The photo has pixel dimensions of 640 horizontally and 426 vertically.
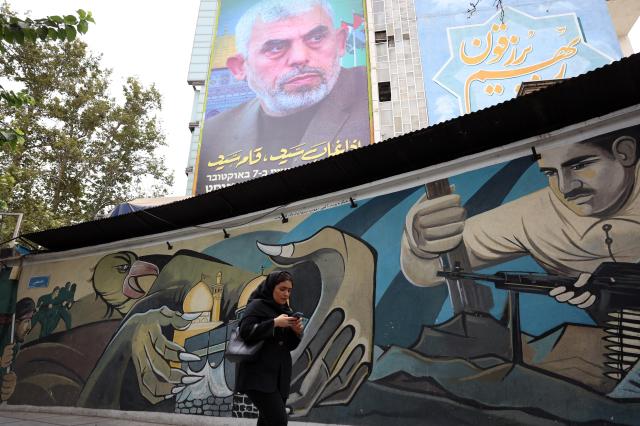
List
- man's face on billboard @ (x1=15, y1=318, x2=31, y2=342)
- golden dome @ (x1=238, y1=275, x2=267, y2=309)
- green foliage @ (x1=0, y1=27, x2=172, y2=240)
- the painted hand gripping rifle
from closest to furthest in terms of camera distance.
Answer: the painted hand gripping rifle → golden dome @ (x1=238, y1=275, x2=267, y2=309) → man's face on billboard @ (x1=15, y1=318, x2=31, y2=342) → green foliage @ (x1=0, y1=27, x2=172, y2=240)

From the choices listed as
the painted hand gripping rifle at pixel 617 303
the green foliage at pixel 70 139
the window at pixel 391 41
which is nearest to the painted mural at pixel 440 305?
the painted hand gripping rifle at pixel 617 303

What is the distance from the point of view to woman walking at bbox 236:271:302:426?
248 centimetres

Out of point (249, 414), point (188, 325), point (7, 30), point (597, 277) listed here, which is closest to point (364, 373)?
point (249, 414)

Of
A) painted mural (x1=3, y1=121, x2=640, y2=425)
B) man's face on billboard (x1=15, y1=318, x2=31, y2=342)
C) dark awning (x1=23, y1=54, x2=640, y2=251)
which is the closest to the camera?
painted mural (x1=3, y1=121, x2=640, y2=425)

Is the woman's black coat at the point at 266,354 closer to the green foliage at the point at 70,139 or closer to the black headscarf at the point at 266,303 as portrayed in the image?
the black headscarf at the point at 266,303

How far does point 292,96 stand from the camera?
57.4 feet

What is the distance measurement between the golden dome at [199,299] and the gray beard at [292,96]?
40.1ft

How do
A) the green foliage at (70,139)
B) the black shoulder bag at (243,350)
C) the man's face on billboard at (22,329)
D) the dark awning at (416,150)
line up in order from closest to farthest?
1. the black shoulder bag at (243,350)
2. the dark awning at (416,150)
3. the man's face on billboard at (22,329)
4. the green foliage at (70,139)

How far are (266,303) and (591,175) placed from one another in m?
3.46

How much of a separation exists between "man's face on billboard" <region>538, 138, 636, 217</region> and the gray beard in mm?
14085

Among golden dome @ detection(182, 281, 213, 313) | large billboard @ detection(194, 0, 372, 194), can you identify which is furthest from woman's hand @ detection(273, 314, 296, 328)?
large billboard @ detection(194, 0, 372, 194)

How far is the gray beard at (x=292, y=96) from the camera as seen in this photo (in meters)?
17.2

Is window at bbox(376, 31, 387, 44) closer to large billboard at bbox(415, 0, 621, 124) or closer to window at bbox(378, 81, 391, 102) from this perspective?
large billboard at bbox(415, 0, 621, 124)

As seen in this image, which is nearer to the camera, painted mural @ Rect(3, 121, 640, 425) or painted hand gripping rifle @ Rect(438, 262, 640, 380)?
painted hand gripping rifle @ Rect(438, 262, 640, 380)
